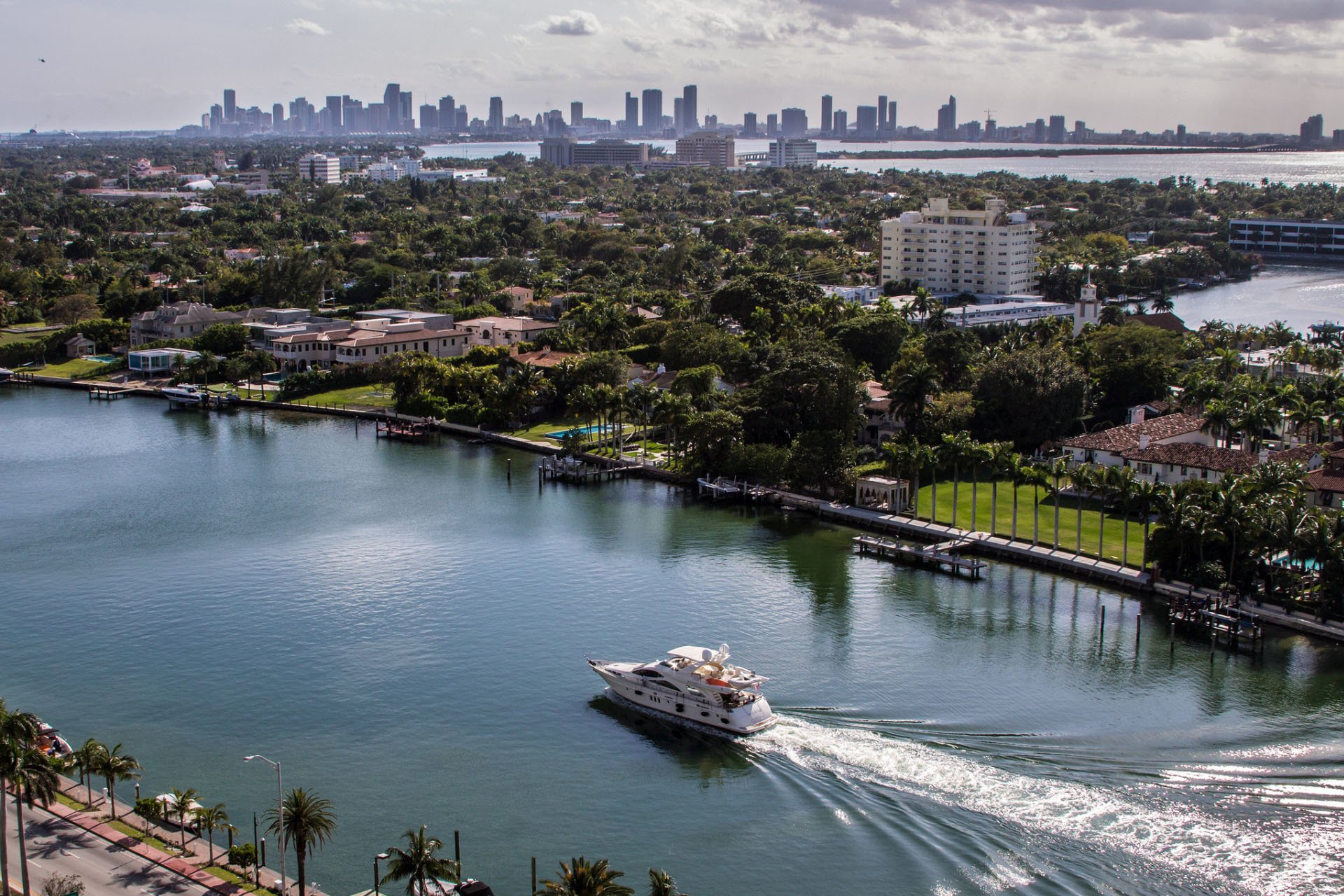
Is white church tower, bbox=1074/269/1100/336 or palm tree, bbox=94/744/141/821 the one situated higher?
white church tower, bbox=1074/269/1100/336

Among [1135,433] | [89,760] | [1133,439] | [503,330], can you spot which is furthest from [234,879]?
[503,330]

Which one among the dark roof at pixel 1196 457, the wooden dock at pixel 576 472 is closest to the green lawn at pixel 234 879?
the wooden dock at pixel 576 472

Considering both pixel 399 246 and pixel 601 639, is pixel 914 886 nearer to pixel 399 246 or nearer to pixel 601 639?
pixel 601 639

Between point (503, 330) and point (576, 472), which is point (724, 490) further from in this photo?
point (503, 330)

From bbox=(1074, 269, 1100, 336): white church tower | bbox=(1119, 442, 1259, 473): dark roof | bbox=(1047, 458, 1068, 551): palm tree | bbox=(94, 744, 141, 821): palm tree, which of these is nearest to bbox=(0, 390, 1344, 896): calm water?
bbox=(94, 744, 141, 821): palm tree

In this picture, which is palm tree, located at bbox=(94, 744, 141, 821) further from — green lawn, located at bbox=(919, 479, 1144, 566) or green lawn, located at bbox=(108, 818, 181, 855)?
green lawn, located at bbox=(919, 479, 1144, 566)

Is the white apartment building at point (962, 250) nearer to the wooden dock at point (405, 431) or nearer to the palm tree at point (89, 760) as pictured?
the wooden dock at point (405, 431)
